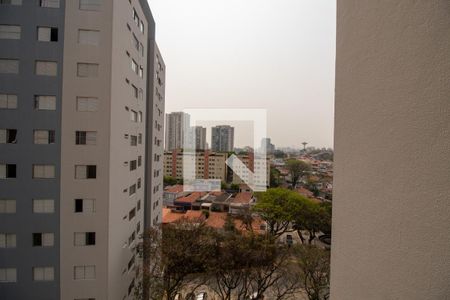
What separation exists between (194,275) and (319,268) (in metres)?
2.75

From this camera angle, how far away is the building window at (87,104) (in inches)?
169

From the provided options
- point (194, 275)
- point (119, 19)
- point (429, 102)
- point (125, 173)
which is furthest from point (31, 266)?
point (429, 102)

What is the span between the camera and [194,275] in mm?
5109

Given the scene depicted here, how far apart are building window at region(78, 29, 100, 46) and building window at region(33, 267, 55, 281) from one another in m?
4.25

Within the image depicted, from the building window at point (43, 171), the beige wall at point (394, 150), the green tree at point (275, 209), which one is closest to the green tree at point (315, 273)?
the green tree at point (275, 209)

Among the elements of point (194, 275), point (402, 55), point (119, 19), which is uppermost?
point (119, 19)

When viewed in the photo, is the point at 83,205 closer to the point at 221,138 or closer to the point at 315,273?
the point at 221,138

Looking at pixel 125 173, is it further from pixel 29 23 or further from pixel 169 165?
pixel 29 23

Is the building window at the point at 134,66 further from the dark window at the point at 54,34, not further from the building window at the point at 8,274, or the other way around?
the building window at the point at 8,274

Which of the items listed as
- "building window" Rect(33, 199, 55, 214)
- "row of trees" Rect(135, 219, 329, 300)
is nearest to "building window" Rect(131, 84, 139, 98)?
"building window" Rect(33, 199, 55, 214)

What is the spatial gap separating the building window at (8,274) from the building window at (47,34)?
425cm

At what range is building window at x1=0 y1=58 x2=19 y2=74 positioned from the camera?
4.15 metres

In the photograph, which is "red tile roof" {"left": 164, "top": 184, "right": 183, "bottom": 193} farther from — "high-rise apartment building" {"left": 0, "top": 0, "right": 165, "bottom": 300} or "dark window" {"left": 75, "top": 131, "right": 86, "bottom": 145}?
"dark window" {"left": 75, "top": 131, "right": 86, "bottom": 145}

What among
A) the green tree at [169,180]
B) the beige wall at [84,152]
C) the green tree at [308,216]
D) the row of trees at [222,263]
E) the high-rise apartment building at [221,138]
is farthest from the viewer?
the green tree at [169,180]
